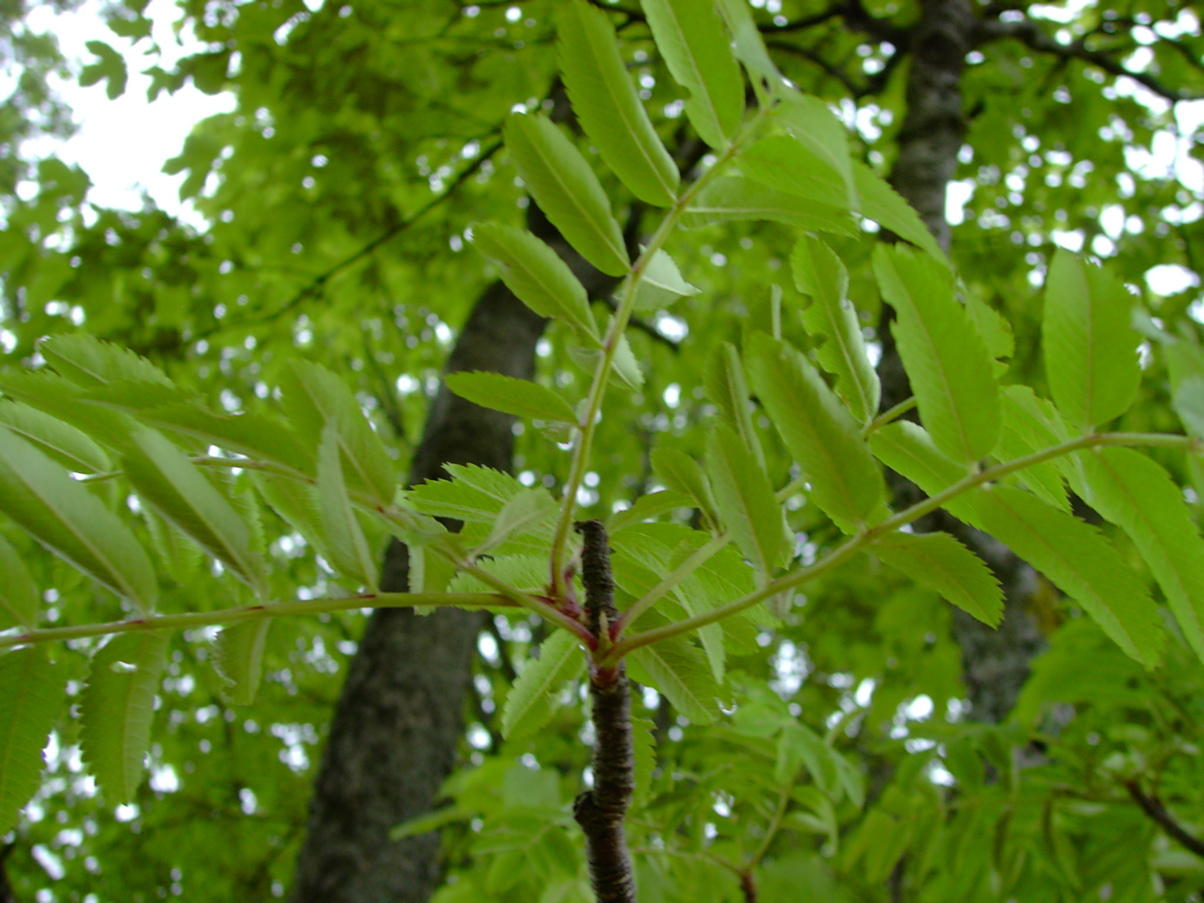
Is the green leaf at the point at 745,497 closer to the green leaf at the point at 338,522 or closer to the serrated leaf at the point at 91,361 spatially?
the green leaf at the point at 338,522

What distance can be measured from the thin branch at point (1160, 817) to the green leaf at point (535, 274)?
1270mm

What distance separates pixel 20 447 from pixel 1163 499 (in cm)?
70

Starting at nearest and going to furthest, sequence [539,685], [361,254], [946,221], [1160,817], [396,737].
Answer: [539,685], [1160,817], [396,737], [946,221], [361,254]

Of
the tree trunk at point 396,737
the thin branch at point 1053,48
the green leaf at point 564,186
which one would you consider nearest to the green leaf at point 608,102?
the green leaf at point 564,186

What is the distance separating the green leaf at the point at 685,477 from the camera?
604 mm

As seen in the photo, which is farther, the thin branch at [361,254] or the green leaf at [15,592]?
the thin branch at [361,254]

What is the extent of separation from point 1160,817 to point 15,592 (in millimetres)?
1552

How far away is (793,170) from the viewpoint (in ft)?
2.00

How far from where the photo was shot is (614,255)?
0.64m

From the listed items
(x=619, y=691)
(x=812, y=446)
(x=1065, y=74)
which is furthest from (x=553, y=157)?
(x=1065, y=74)

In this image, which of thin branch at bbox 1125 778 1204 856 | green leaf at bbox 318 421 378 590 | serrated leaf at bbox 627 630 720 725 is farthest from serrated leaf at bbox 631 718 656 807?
thin branch at bbox 1125 778 1204 856

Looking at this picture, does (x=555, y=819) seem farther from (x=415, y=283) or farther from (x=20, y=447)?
(x=415, y=283)

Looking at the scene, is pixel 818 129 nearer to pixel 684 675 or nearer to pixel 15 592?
pixel 684 675

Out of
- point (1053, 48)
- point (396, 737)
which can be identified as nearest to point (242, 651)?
point (396, 737)
